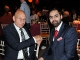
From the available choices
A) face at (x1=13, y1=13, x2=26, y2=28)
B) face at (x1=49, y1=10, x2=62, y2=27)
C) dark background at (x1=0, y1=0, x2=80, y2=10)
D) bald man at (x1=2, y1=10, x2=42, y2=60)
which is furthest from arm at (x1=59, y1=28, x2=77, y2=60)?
dark background at (x1=0, y1=0, x2=80, y2=10)

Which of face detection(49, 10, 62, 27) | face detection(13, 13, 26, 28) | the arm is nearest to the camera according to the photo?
the arm

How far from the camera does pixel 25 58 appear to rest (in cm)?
281

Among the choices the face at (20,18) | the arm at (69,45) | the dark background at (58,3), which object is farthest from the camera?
the dark background at (58,3)

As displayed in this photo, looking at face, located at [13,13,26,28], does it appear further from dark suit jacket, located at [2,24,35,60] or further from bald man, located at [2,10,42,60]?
dark suit jacket, located at [2,24,35,60]

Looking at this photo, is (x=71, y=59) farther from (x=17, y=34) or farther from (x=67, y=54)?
(x=17, y=34)

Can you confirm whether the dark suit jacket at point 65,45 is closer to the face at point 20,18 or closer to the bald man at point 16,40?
the bald man at point 16,40

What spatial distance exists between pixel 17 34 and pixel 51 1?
60.5 feet

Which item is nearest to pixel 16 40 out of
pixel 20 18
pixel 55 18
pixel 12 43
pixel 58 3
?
pixel 12 43

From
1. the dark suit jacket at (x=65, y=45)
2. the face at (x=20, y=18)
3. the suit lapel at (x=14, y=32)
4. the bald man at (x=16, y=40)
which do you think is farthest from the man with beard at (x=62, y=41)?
the suit lapel at (x=14, y=32)

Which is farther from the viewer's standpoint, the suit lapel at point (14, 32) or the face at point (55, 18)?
the suit lapel at point (14, 32)

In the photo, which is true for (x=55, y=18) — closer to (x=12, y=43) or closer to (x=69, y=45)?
(x=69, y=45)

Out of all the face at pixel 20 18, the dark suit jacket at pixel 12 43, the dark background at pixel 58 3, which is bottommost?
the dark suit jacket at pixel 12 43

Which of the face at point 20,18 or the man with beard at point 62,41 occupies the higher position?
the face at point 20,18

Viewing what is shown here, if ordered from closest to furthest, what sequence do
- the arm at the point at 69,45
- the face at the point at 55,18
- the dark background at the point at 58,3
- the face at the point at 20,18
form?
the arm at the point at 69,45, the face at the point at 55,18, the face at the point at 20,18, the dark background at the point at 58,3
